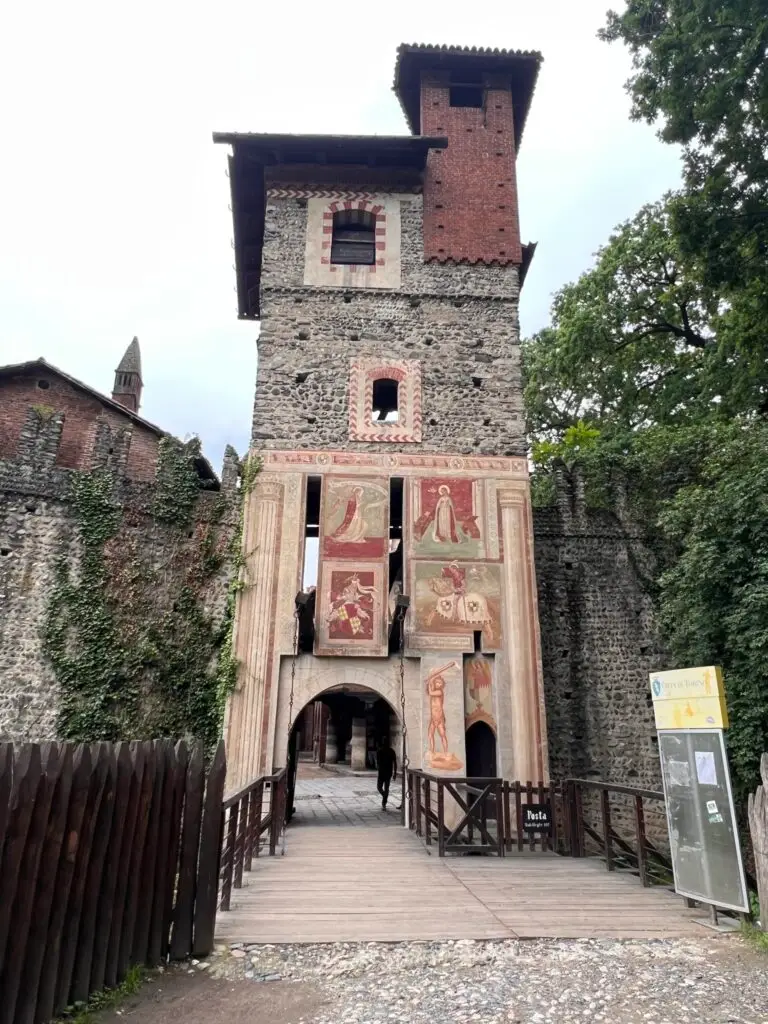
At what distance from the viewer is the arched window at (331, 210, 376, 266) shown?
13.8m

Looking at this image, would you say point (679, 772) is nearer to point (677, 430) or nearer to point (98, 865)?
point (98, 865)

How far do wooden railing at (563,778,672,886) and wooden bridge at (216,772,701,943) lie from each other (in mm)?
212

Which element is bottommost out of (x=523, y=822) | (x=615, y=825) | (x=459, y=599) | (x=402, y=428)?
(x=615, y=825)

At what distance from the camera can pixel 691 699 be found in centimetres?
568

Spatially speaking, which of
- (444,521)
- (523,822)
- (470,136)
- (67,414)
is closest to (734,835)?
(523,822)

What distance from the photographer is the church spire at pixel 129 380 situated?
29.8 m

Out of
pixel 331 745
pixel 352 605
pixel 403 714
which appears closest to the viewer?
pixel 403 714

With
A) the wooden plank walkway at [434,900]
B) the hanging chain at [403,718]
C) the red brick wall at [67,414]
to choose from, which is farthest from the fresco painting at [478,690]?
the red brick wall at [67,414]

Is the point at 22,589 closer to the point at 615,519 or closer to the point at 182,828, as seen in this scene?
the point at 182,828

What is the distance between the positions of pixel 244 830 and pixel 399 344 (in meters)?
9.26

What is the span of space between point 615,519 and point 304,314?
7.48 meters

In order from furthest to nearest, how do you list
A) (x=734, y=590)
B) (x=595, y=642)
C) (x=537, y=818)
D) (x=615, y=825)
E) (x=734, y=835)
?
(x=595, y=642)
(x=615, y=825)
(x=734, y=590)
(x=537, y=818)
(x=734, y=835)

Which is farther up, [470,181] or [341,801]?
[470,181]

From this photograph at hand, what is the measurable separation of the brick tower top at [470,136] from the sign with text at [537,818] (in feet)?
33.5
